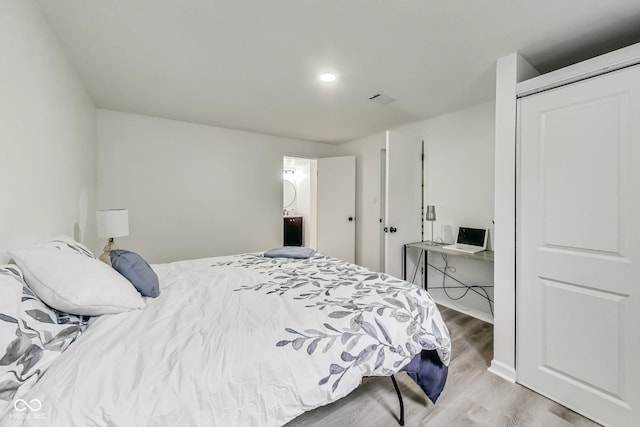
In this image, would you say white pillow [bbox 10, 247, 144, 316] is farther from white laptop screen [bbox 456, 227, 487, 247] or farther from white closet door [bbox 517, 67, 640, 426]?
white laptop screen [bbox 456, 227, 487, 247]

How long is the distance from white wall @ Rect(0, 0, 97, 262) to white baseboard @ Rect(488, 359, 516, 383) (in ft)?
9.89

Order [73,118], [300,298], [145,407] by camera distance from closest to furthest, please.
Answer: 1. [145,407]
2. [300,298]
3. [73,118]

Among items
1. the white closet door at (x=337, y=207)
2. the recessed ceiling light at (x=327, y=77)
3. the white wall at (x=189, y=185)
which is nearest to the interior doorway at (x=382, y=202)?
the white closet door at (x=337, y=207)

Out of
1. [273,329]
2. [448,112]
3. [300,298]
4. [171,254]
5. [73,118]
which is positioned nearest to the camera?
[273,329]

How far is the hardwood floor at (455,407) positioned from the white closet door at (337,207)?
2.73 m

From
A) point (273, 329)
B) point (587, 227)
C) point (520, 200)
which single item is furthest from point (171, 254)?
point (587, 227)

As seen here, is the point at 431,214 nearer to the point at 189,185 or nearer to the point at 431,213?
the point at 431,213

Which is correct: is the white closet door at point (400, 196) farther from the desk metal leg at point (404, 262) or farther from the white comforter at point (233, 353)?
the white comforter at point (233, 353)

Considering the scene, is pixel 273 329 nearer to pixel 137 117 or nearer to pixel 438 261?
pixel 438 261

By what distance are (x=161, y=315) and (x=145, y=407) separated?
1.54ft

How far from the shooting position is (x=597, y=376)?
5.17ft

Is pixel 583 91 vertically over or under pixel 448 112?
under

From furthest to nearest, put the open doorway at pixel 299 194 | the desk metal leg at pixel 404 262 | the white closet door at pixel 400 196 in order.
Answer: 1. the open doorway at pixel 299 194
2. the desk metal leg at pixel 404 262
3. the white closet door at pixel 400 196

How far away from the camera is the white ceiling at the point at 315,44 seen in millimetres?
1512
